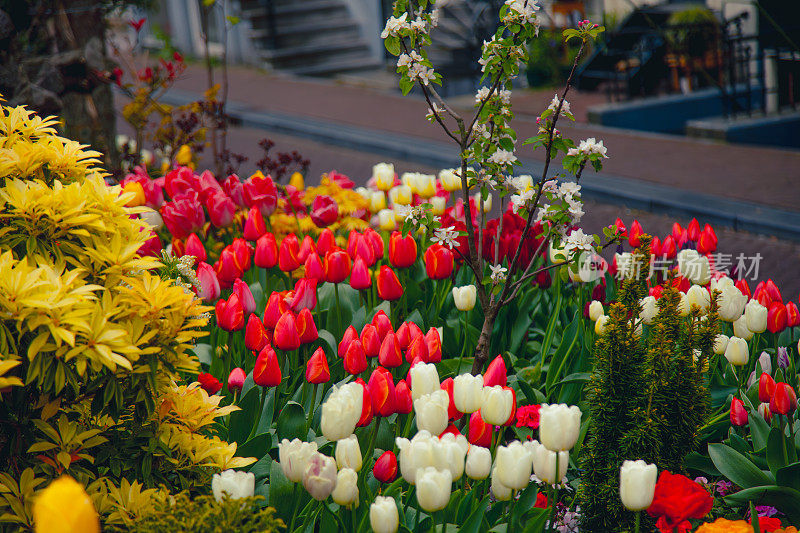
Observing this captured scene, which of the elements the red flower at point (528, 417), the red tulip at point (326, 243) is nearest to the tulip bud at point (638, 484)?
the red flower at point (528, 417)

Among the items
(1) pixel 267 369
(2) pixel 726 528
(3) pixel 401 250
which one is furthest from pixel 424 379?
(3) pixel 401 250

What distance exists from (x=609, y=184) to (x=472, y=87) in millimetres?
7399

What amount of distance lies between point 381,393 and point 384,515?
480 millimetres

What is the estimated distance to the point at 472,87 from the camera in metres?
14.6

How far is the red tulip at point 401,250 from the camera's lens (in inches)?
133

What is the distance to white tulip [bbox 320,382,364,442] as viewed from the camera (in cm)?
194

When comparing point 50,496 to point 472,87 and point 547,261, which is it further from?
point 472,87

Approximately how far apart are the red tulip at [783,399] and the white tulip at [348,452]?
1283mm

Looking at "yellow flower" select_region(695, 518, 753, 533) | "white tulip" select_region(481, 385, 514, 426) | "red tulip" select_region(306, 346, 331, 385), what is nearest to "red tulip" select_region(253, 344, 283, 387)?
"red tulip" select_region(306, 346, 331, 385)

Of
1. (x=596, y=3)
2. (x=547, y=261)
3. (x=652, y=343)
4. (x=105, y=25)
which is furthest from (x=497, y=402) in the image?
(x=596, y=3)

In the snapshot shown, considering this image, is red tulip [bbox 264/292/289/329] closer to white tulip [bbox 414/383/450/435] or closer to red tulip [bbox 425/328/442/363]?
red tulip [bbox 425/328/442/363]

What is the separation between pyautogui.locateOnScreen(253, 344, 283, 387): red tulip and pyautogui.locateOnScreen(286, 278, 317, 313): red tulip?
53 centimetres

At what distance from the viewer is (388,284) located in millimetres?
3096

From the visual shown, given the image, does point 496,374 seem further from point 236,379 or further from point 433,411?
point 236,379
